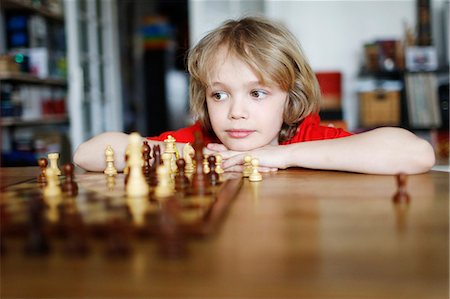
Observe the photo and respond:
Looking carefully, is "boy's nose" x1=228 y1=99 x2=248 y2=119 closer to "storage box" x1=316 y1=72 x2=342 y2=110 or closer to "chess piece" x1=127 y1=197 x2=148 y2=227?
"chess piece" x1=127 y1=197 x2=148 y2=227

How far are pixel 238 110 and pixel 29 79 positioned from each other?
2.74m

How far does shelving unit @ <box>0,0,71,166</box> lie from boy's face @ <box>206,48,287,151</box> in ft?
7.85

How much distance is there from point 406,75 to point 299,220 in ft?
10.3

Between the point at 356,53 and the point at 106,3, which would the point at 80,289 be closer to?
the point at 356,53

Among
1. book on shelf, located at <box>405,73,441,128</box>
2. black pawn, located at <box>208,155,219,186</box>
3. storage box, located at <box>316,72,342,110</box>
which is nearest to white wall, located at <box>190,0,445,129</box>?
storage box, located at <box>316,72,342,110</box>

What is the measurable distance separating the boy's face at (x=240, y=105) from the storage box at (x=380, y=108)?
232cm

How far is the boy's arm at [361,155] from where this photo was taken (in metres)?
1.08

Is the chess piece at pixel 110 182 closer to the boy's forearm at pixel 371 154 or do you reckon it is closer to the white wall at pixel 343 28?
the boy's forearm at pixel 371 154

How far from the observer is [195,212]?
0.64 meters

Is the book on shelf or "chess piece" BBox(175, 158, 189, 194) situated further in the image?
the book on shelf

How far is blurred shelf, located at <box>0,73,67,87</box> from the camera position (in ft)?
10.8

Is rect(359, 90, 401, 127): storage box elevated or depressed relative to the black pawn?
elevated

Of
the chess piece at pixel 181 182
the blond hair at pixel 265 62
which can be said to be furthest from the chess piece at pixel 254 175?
the blond hair at pixel 265 62

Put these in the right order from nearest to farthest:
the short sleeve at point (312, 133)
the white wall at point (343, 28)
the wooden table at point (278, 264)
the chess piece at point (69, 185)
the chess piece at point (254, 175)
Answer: the wooden table at point (278, 264) < the chess piece at point (69, 185) < the chess piece at point (254, 175) < the short sleeve at point (312, 133) < the white wall at point (343, 28)
